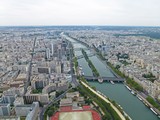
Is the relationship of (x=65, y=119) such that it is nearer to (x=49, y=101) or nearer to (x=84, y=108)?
(x=84, y=108)

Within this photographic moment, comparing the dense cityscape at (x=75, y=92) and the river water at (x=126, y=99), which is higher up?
the dense cityscape at (x=75, y=92)

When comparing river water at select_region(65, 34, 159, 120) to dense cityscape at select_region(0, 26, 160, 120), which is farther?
river water at select_region(65, 34, 159, 120)

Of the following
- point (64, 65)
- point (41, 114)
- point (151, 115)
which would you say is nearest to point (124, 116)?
point (151, 115)

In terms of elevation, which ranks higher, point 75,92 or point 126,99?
point 75,92

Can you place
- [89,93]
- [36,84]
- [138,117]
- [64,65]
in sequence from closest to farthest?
[138,117] < [89,93] < [36,84] < [64,65]

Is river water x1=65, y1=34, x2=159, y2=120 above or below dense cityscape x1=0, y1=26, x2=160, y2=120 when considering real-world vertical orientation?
below

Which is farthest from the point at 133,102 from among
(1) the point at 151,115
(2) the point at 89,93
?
(2) the point at 89,93

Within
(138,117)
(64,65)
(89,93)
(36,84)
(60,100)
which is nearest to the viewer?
(138,117)

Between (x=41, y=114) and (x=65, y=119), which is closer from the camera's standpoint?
(x=65, y=119)

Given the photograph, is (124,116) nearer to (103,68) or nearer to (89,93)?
(89,93)

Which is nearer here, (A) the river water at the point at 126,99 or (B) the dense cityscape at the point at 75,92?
(B) the dense cityscape at the point at 75,92
